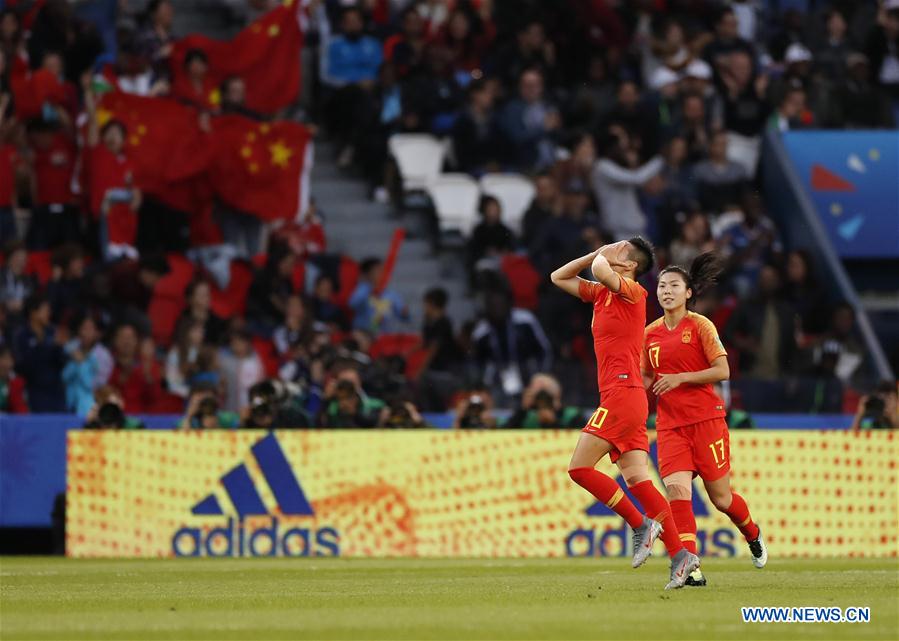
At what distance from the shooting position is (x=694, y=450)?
44.6 feet

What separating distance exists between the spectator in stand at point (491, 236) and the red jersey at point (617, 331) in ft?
32.0

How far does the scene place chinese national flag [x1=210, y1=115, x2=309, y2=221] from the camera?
23281 mm

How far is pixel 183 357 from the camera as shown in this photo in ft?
68.7

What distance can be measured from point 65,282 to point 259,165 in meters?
3.10

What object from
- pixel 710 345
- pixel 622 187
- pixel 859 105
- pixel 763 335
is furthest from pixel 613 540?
pixel 859 105

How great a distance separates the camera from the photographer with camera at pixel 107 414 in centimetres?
1919

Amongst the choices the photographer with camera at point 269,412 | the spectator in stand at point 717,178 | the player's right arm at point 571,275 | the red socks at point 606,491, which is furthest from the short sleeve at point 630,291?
the spectator in stand at point 717,178

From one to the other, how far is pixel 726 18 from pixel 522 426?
30.5 feet

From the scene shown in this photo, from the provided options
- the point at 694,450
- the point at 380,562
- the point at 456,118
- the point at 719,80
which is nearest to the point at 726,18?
the point at 719,80

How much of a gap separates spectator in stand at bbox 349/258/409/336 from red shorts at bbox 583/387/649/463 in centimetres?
926

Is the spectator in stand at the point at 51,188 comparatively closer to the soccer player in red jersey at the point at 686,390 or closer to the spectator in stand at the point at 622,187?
the spectator in stand at the point at 622,187

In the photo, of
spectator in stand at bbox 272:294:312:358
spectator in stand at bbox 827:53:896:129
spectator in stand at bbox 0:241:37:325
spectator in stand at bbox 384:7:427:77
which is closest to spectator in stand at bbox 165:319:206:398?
spectator in stand at bbox 272:294:312:358

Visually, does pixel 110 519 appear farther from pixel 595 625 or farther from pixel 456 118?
pixel 595 625

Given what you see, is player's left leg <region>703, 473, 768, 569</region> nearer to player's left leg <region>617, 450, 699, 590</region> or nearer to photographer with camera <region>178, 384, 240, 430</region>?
player's left leg <region>617, 450, 699, 590</region>
